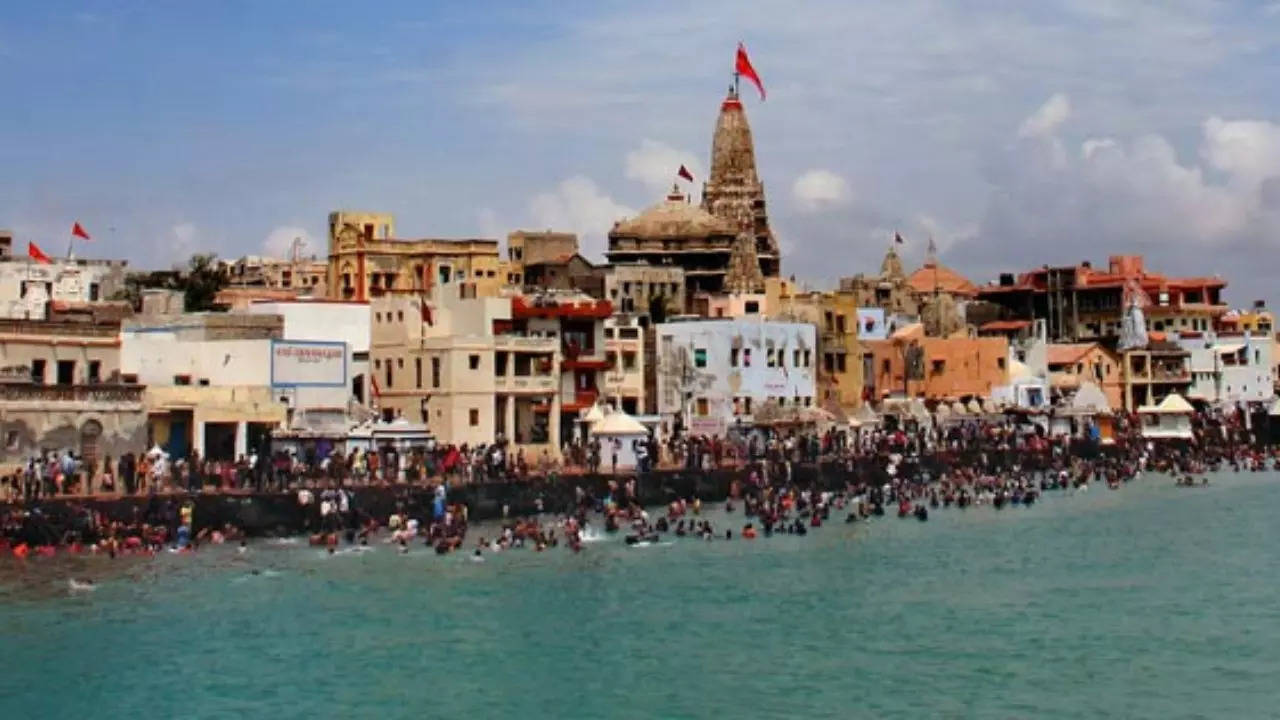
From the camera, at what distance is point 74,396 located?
60.9m

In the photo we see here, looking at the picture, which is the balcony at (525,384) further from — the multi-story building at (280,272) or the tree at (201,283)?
the multi-story building at (280,272)

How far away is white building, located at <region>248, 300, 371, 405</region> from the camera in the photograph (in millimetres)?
75500

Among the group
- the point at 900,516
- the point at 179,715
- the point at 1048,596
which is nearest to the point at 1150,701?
the point at 1048,596

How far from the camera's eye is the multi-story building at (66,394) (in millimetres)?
59188

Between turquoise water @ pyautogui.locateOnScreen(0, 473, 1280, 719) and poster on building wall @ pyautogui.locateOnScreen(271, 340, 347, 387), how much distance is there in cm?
1316

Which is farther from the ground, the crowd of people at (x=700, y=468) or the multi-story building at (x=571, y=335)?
the multi-story building at (x=571, y=335)

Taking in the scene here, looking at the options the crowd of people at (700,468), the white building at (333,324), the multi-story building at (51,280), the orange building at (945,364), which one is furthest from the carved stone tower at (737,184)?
the white building at (333,324)

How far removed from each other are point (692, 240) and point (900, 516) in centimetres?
4311

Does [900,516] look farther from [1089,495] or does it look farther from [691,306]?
[691,306]

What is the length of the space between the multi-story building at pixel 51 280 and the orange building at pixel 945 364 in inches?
1543

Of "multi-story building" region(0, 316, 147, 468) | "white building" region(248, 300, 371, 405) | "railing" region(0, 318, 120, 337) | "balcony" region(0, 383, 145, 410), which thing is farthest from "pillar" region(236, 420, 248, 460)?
"white building" region(248, 300, 371, 405)

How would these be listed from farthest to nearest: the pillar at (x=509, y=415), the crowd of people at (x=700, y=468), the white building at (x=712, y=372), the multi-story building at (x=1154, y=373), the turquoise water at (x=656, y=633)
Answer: the multi-story building at (x=1154, y=373), the white building at (x=712, y=372), the pillar at (x=509, y=415), the crowd of people at (x=700, y=468), the turquoise water at (x=656, y=633)

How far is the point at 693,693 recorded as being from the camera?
38.0 meters

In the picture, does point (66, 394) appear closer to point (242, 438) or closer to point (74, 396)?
point (74, 396)
